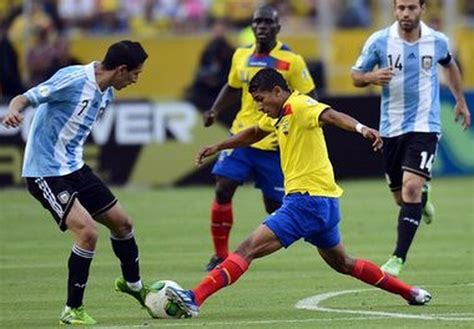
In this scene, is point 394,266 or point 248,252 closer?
point 248,252

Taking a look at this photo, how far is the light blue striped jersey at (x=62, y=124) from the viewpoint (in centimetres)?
1159

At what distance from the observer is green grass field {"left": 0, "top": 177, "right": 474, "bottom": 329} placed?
11.5m

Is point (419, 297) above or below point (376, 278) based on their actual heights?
below

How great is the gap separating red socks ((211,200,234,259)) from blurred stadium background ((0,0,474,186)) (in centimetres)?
922

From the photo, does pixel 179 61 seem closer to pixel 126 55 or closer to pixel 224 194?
pixel 224 194

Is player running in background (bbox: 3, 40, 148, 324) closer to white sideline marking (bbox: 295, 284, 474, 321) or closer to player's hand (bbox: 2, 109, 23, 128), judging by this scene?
player's hand (bbox: 2, 109, 23, 128)

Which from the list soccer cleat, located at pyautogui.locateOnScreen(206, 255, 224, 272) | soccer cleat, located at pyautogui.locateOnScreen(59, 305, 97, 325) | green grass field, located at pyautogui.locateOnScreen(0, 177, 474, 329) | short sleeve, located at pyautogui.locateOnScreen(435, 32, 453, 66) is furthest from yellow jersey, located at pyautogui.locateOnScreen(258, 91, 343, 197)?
soccer cleat, located at pyautogui.locateOnScreen(206, 255, 224, 272)

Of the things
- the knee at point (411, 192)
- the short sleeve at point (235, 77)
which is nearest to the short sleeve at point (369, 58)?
the knee at point (411, 192)

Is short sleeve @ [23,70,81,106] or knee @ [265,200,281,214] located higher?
short sleeve @ [23,70,81,106]

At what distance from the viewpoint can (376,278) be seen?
11.8 m

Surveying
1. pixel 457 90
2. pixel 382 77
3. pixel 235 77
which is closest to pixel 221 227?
pixel 235 77

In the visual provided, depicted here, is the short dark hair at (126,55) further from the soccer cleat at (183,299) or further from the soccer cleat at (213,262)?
the soccer cleat at (213,262)

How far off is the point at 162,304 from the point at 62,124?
1572mm

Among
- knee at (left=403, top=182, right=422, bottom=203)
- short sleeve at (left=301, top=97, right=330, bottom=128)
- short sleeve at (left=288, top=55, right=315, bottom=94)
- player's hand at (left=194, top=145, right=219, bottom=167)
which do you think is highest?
short sleeve at (left=301, top=97, right=330, bottom=128)
